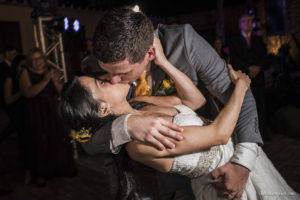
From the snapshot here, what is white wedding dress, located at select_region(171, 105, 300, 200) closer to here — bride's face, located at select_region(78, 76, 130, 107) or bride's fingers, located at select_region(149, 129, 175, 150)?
bride's fingers, located at select_region(149, 129, 175, 150)

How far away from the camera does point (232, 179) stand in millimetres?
1206

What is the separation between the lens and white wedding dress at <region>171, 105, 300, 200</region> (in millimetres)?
1230

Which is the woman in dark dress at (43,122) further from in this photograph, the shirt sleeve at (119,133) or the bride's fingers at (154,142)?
the bride's fingers at (154,142)

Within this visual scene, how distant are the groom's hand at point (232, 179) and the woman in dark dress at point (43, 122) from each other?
2.48 meters

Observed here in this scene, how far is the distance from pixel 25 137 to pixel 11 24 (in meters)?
6.53

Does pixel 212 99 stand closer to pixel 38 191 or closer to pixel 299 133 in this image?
pixel 38 191

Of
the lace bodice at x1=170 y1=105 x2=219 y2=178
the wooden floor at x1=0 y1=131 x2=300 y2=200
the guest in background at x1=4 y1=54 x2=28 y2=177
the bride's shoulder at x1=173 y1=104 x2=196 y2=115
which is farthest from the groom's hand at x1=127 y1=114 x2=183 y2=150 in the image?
the guest in background at x1=4 y1=54 x2=28 y2=177

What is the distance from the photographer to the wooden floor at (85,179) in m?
3.12

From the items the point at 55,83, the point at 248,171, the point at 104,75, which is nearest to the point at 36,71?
the point at 55,83

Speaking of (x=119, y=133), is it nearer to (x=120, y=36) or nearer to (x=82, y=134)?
(x=82, y=134)

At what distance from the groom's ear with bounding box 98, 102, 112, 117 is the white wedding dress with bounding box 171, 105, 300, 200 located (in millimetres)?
337

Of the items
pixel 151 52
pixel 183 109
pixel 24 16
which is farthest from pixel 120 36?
pixel 24 16

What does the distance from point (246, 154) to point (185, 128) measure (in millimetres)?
335

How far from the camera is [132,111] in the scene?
1.36 m
